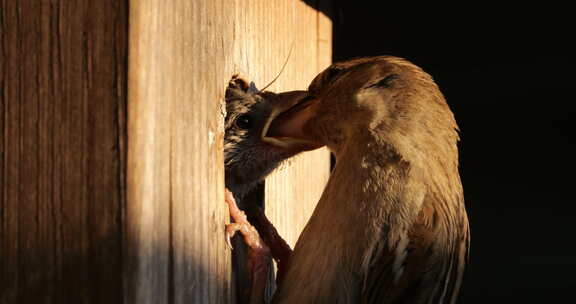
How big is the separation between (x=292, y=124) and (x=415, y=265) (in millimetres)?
549

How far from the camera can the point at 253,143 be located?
1.97 metres

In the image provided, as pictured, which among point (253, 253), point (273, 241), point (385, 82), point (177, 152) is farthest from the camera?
point (385, 82)

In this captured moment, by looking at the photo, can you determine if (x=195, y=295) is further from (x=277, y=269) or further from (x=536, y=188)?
(x=536, y=188)

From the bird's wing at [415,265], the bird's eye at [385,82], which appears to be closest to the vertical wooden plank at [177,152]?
the bird's wing at [415,265]

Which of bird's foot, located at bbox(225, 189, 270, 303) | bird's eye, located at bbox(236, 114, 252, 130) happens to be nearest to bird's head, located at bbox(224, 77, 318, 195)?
bird's eye, located at bbox(236, 114, 252, 130)

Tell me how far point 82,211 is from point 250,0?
3.12 feet

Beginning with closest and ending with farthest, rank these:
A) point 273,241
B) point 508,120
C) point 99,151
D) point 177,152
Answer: point 99,151 → point 177,152 → point 273,241 → point 508,120

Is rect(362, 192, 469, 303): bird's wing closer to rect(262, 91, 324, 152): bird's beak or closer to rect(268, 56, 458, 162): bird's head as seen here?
rect(268, 56, 458, 162): bird's head

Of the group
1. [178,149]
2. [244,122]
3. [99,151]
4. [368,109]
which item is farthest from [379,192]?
[99,151]

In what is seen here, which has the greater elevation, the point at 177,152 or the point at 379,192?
the point at 177,152

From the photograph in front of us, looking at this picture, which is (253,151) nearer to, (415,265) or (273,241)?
(273,241)

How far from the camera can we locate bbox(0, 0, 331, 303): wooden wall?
1116 mm

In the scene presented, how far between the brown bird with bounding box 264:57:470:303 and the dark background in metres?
1.47

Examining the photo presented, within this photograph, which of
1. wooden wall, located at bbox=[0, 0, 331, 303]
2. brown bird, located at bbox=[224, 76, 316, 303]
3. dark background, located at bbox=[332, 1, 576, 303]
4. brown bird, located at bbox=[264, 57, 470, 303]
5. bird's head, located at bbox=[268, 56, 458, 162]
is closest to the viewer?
wooden wall, located at bbox=[0, 0, 331, 303]
